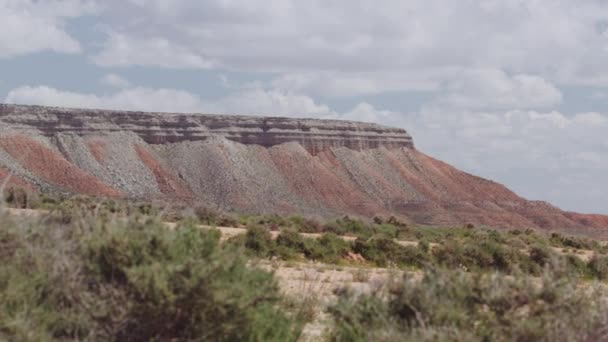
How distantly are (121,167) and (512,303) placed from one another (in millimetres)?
97028

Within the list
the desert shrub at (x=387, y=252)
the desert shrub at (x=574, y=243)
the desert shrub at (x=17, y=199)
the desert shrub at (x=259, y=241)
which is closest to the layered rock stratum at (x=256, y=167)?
the desert shrub at (x=574, y=243)

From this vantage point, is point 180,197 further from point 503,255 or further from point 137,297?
point 137,297

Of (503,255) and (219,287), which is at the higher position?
(219,287)

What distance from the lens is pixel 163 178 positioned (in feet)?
343

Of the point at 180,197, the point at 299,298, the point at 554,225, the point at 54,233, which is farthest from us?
the point at 554,225

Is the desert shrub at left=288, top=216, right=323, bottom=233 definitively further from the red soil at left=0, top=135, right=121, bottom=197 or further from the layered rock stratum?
the red soil at left=0, top=135, right=121, bottom=197

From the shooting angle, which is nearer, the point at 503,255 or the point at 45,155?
the point at 503,255

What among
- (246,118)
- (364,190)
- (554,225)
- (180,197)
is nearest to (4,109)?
(180,197)

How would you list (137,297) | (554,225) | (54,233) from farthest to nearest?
→ (554,225)
(54,233)
(137,297)

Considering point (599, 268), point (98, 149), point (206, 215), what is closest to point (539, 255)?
point (599, 268)

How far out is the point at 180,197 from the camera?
98.0m


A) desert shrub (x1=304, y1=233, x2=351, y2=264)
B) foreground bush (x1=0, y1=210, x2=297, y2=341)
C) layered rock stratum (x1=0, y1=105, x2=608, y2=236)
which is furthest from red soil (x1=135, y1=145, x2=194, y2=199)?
foreground bush (x1=0, y1=210, x2=297, y2=341)

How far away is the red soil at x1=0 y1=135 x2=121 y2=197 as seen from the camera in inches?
3659

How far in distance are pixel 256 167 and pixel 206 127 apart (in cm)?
927
